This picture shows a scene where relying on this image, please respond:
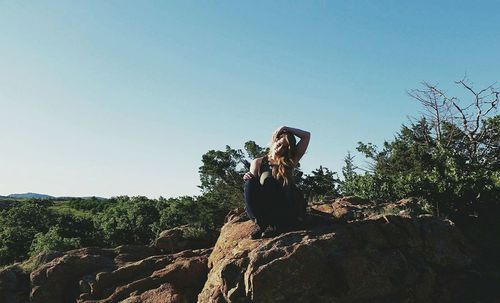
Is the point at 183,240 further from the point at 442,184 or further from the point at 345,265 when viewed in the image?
the point at 442,184

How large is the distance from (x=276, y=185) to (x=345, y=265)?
5.11 ft

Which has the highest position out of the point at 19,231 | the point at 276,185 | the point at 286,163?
the point at 19,231

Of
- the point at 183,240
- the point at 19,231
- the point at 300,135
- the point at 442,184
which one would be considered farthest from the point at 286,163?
the point at 19,231

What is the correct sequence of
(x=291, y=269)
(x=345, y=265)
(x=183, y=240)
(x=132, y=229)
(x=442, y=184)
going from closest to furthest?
1. (x=291, y=269)
2. (x=345, y=265)
3. (x=183, y=240)
4. (x=442, y=184)
5. (x=132, y=229)

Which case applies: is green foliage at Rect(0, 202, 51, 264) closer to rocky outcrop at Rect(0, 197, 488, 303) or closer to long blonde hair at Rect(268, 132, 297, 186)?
rocky outcrop at Rect(0, 197, 488, 303)

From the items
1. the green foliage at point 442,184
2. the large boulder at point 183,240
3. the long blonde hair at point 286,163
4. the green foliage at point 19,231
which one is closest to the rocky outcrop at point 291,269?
the large boulder at point 183,240

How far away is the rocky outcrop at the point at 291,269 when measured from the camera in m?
6.09

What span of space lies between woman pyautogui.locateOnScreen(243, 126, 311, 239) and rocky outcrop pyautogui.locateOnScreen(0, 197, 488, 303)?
284 millimetres

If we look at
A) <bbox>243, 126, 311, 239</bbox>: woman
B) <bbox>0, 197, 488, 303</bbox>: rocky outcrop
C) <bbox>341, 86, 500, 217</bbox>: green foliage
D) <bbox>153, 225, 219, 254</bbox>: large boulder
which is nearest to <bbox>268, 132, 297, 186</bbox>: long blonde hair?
<bbox>243, 126, 311, 239</bbox>: woman

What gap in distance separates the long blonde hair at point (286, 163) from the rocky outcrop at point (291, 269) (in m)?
0.85

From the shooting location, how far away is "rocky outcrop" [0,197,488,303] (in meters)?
6.09

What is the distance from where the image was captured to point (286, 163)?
22.7ft

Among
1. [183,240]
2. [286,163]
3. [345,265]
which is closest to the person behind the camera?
[345,265]

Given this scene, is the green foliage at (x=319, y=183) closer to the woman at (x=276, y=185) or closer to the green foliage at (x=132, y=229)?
the green foliage at (x=132, y=229)
